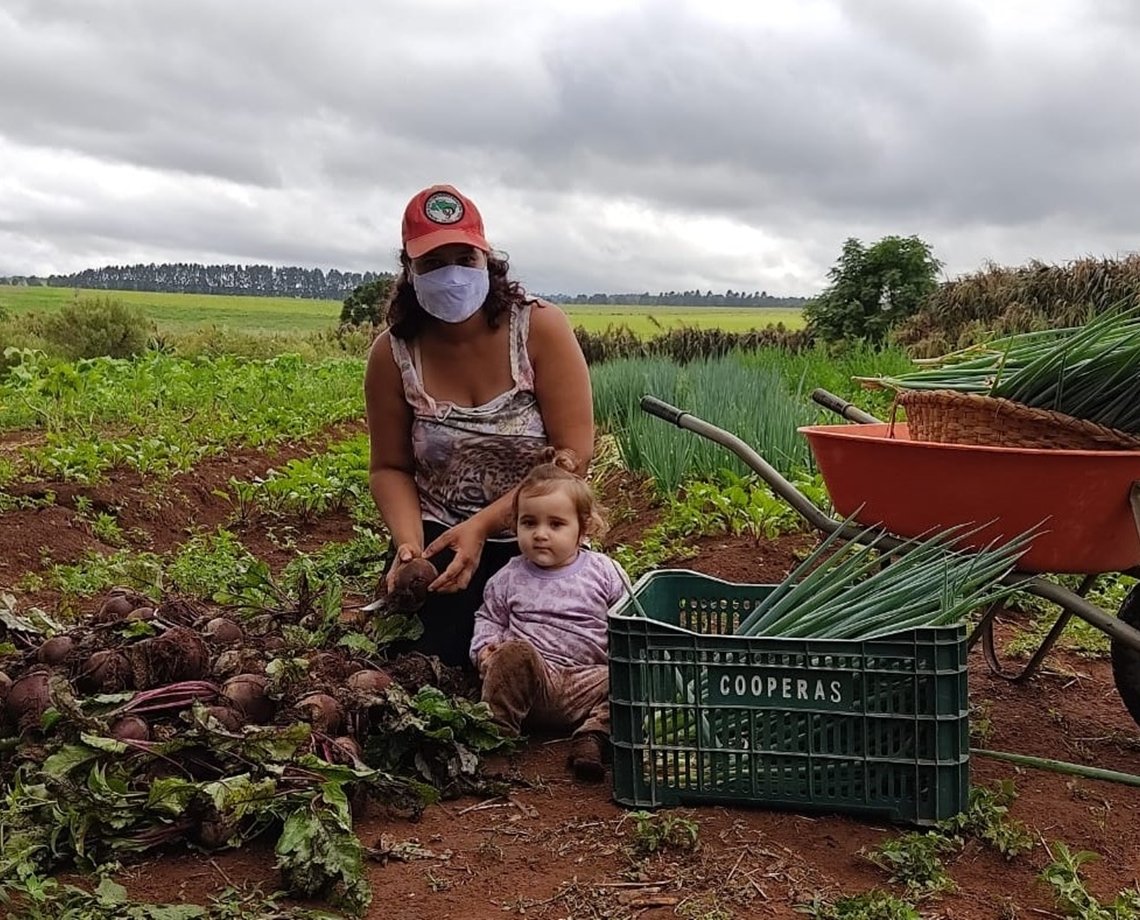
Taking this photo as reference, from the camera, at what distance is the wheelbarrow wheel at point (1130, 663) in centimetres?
270

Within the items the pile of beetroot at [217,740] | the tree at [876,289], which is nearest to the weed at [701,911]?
the pile of beetroot at [217,740]

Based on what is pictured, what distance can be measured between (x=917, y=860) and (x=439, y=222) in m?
1.91

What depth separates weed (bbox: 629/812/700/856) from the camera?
2207 millimetres

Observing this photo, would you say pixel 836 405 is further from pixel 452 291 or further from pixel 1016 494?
pixel 452 291

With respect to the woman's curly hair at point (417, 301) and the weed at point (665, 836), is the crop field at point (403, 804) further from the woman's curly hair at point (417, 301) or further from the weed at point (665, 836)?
the woman's curly hair at point (417, 301)

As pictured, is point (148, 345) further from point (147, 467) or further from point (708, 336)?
point (147, 467)

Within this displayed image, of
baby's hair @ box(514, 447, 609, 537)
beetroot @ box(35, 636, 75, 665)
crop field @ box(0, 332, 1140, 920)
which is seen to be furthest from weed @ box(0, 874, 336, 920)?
baby's hair @ box(514, 447, 609, 537)

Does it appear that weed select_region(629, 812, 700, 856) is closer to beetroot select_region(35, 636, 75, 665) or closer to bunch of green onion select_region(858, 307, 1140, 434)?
bunch of green onion select_region(858, 307, 1140, 434)

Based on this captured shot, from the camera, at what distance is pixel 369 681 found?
2621mm

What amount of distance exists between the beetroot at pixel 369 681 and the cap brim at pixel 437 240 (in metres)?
1.08

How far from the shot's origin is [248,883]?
2080 millimetres

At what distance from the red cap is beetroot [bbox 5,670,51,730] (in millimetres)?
1360

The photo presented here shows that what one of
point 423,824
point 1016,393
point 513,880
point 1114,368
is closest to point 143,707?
point 423,824

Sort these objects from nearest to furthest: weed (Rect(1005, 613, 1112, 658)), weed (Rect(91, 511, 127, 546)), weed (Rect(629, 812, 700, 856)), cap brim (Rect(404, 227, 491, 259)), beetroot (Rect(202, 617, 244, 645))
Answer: weed (Rect(629, 812, 700, 856)) → beetroot (Rect(202, 617, 244, 645)) → cap brim (Rect(404, 227, 491, 259)) → weed (Rect(1005, 613, 1112, 658)) → weed (Rect(91, 511, 127, 546))
